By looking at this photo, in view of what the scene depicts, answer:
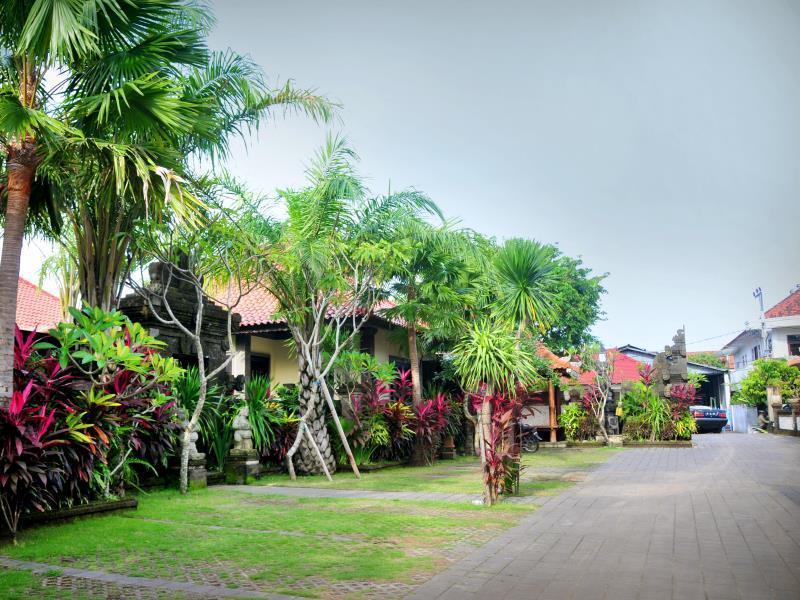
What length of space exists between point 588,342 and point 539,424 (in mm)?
5390

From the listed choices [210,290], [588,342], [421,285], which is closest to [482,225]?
[421,285]

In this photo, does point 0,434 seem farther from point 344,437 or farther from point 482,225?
point 482,225

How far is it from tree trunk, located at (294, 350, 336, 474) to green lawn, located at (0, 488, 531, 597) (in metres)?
4.04

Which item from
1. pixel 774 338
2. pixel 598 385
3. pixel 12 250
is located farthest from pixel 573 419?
pixel 12 250

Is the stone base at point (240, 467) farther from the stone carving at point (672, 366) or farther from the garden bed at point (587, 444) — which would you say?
the stone carving at point (672, 366)

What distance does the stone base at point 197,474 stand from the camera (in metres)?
10.8

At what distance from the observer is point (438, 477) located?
12750 mm

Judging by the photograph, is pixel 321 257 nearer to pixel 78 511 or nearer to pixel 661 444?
pixel 78 511

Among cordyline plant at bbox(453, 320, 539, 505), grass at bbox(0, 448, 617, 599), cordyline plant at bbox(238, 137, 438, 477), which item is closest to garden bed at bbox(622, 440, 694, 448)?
cordyline plant at bbox(238, 137, 438, 477)

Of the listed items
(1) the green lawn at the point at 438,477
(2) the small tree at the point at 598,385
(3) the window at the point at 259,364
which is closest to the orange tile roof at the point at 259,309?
(3) the window at the point at 259,364

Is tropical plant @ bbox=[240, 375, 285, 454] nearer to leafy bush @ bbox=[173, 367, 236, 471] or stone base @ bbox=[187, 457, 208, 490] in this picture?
leafy bush @ bbox=[173, 367, 236, 471]

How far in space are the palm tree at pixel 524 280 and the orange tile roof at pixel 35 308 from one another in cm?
1551

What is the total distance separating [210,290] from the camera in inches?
621

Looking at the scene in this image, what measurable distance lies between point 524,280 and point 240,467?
5.99m
